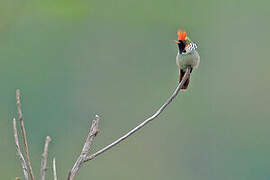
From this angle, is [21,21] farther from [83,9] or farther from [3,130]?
[3,130]

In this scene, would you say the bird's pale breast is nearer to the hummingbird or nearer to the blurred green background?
the hummingbird

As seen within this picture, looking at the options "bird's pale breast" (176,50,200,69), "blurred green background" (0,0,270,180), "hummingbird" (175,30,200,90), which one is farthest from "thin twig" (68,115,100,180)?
"blurred green background" (0,0,270,180)

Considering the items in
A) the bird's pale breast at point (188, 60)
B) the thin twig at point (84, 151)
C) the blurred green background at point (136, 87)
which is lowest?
the thin twig at point (84, 151)

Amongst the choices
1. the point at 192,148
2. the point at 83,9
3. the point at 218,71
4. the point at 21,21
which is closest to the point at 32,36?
the point at 21,21

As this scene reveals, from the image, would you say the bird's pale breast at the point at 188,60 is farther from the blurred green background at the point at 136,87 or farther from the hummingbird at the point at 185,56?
the blurred green background at the point at 136,87

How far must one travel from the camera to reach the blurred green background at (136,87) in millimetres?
31406

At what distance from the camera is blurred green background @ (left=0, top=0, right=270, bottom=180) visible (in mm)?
31406

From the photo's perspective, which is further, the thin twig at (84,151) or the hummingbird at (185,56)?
the hummingbird at (185,56)

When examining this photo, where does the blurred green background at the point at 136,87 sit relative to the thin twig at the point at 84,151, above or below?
above

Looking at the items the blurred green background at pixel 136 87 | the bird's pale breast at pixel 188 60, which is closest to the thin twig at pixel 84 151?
the bird's pale breast at pixel 188 60

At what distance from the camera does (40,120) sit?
102 ft

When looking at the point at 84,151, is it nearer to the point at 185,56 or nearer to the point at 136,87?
the point at 185,56

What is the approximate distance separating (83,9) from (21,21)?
4953mm

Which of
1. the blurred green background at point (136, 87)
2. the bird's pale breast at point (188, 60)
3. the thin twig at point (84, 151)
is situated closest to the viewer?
the thin twig at point (84, 151)
